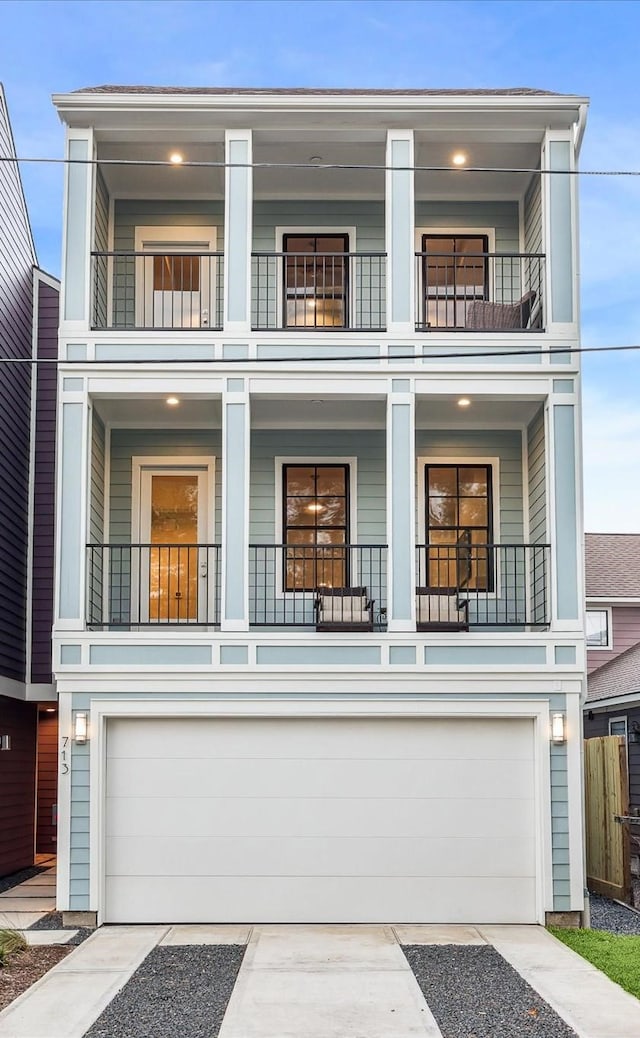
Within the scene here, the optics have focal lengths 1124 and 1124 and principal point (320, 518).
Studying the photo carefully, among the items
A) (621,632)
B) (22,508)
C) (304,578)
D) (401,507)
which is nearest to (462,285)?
(401,507)

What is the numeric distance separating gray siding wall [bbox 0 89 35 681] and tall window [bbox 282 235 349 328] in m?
3.24

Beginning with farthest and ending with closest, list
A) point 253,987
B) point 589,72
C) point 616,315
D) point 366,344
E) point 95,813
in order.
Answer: point 589,72, point 616,315, point 366,344, point 95,813, point 253,987

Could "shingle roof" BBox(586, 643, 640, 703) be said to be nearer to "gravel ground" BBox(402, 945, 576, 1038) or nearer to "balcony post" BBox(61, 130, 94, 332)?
"gravel ground" BBox(402, 945, 576, 1038)

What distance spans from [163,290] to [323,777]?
566cm

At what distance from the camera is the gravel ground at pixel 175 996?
6.61 meters

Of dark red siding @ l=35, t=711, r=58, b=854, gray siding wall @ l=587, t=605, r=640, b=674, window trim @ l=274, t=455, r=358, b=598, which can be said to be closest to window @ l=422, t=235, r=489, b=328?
window trim @ l=274, t=455, r=358, b=598

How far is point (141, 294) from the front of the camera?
40.3ft

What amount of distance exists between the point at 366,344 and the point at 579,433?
2180 millimetres

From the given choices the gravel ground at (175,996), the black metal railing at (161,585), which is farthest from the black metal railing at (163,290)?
the gravel ground at (175,996)

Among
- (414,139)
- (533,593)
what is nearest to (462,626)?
(533,593)

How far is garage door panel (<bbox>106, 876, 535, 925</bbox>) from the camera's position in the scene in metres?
10.1

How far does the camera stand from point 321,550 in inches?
476

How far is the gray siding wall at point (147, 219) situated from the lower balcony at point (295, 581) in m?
3.01

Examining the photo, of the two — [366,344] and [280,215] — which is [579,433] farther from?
[280,215]
